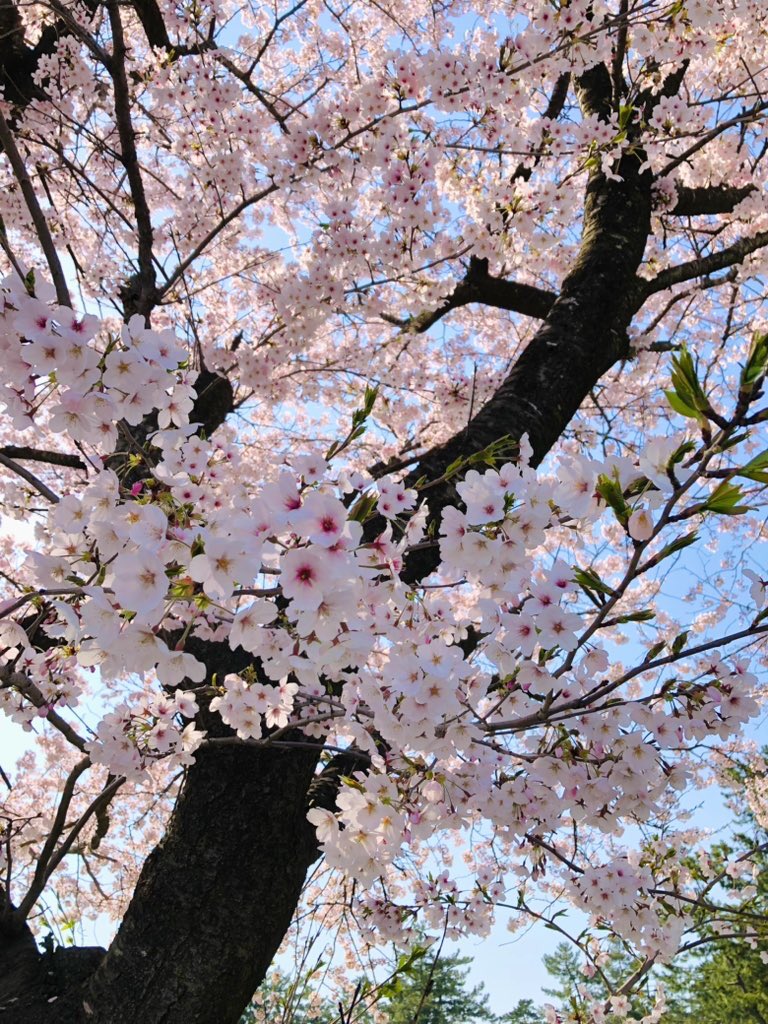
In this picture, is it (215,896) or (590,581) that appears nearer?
(590,581)

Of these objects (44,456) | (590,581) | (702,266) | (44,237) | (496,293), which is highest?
(702,266)

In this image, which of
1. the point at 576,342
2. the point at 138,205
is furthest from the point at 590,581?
the point at 138,205

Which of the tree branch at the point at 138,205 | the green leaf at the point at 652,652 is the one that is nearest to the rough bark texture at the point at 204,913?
the green leaf at the point at 652,652

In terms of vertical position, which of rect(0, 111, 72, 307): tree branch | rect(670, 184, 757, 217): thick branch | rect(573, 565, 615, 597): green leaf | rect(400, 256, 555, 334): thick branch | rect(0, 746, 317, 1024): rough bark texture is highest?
rect(670, 184, 757, 217): thick branch

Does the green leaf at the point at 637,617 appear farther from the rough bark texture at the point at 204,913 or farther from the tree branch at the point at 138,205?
the tree branch at the point at 138,205

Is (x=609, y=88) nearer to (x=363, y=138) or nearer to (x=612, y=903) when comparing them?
(x=363, y=138)

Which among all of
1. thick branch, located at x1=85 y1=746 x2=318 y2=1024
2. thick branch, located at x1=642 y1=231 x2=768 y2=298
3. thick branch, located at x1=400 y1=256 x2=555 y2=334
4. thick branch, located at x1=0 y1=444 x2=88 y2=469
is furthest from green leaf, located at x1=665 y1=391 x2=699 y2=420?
thick branch, located at x1=400 y1=256 x2=555 y2=334

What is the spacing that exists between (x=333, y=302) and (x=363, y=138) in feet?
3.10

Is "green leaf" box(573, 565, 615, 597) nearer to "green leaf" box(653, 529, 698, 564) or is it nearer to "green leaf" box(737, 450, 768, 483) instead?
"green leaf" box(653, 529, 698, 564)

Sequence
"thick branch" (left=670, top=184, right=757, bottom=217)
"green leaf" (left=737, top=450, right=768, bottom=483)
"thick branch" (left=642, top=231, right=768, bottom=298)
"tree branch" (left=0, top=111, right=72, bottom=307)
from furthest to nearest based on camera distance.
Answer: "thick branch" (left=670, top=184, right=757, bottom=217), "thick branch" (left=642, top=231, right=768, bottom=298), "tree branch" (left=0, top=111, right=72, bottom=307), "green leaf" (left=737, top=450, right=768, bottom=483)

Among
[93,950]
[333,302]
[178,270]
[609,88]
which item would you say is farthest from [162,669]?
[609,88]

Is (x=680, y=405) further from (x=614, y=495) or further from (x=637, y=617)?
(x=637, y=617)

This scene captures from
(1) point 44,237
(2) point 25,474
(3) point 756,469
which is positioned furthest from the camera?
(1) point 44,237

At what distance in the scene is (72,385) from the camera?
1.43 meters
